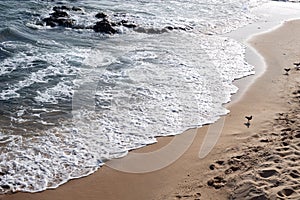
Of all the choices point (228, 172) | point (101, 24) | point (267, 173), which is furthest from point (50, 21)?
point (267, 173)

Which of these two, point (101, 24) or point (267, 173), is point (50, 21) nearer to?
point (101, 24)

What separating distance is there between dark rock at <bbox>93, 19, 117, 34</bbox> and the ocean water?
27cm

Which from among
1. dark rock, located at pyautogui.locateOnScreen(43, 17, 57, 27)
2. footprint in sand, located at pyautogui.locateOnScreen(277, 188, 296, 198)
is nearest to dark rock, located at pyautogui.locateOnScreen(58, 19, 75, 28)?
dark rock, located at pyautogui.locateOnScreen(43, 17, 57, 27)

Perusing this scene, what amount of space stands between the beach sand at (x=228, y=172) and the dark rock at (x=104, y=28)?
7.33m

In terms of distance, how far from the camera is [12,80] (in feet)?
32.7

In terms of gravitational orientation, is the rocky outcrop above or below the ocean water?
above

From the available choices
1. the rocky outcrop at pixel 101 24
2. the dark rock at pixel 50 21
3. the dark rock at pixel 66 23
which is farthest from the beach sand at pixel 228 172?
the dark rock at pixel 50 21

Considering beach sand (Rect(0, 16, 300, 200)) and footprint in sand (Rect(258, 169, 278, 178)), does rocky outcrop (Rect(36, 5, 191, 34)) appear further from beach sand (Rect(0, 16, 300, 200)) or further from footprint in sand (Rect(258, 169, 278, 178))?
footprint in sand (Rect(258, 169, 278, 178))

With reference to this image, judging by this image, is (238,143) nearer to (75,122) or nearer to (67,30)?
(75,122)

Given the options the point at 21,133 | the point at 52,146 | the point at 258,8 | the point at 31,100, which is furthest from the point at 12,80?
the point at 258,8

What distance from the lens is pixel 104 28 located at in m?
14.6

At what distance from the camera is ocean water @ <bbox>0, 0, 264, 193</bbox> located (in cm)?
706

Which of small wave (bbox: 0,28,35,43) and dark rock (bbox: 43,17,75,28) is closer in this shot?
small wave (bbox: 0,28,35,43)

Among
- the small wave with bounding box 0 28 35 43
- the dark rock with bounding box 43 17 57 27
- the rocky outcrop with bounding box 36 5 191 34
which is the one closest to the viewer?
the small wave with bounding box 0 28 35 43
